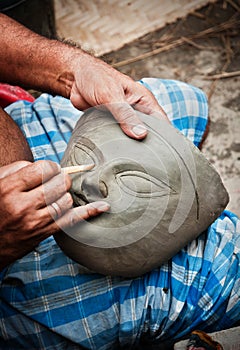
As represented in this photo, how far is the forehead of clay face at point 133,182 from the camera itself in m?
1.20

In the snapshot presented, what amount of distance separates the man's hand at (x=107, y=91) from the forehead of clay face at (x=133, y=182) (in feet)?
0.38

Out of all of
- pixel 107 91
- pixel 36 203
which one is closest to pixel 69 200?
Result: pixel 36 203

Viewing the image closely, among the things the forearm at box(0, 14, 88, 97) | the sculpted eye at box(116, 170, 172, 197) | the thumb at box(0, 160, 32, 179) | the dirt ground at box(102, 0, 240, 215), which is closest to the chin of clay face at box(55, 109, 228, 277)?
the sculpted eye at box(116, 170, 172, 197)

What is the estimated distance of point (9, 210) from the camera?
1.13m

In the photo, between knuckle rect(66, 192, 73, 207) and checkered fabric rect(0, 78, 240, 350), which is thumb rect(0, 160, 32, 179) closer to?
knuckle rect(66, 192, 73, 207)

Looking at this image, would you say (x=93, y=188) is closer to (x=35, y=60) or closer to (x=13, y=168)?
(x=13, y=168)

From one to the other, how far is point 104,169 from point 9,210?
26cm

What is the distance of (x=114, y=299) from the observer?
1435 millimetres

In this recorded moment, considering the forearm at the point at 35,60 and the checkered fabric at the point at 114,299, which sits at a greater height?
the forearm at the point at 35,60

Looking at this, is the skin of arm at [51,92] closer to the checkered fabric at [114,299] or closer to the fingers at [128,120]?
the fingers at [128,120]

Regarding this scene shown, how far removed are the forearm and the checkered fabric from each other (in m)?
0.60

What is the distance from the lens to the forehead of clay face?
47.1 inches

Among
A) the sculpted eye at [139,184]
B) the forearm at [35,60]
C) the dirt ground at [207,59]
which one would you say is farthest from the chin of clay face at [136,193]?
the dirt ground at [207,59]

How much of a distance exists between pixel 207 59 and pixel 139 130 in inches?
60.7
